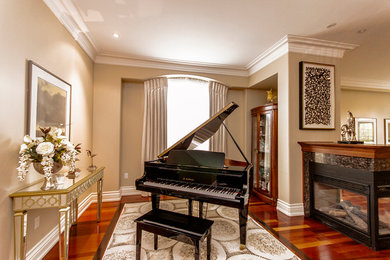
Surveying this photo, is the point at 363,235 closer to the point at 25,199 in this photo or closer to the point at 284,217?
the point at 284,217

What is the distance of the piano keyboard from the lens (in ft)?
6.01

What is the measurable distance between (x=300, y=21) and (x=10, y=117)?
3.51 meters

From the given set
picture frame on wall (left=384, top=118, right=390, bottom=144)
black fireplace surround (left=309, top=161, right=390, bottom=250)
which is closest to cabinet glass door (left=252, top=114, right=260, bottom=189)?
black fireplace surround (left=309, top=161, right=390, bottom=250)

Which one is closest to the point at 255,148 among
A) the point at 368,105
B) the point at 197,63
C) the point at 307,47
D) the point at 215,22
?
the point at 307,47

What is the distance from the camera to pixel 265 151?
3684 millimetres

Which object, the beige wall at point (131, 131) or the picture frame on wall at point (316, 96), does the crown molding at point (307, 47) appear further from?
the beige wall at point (131, 131)


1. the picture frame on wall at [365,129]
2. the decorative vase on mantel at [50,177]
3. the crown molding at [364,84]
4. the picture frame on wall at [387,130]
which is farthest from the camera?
the picture frame on wall at [387,130]

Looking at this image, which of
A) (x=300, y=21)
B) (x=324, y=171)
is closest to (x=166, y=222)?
(x=324, y=171)

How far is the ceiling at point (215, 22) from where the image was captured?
7.11ft

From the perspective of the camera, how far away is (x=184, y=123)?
160 inches

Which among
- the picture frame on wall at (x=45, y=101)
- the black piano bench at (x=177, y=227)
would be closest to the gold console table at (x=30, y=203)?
the picture frame on wall at (x=45, y=101)

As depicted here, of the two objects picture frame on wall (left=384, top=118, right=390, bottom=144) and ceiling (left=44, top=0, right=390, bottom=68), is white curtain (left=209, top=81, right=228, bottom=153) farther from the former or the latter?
picture frame on wall (left=384, top=118, right=390, bottom=144)

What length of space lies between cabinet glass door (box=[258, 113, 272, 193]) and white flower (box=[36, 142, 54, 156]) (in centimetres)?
337

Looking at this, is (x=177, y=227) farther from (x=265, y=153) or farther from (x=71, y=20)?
(x=71, y=20)
